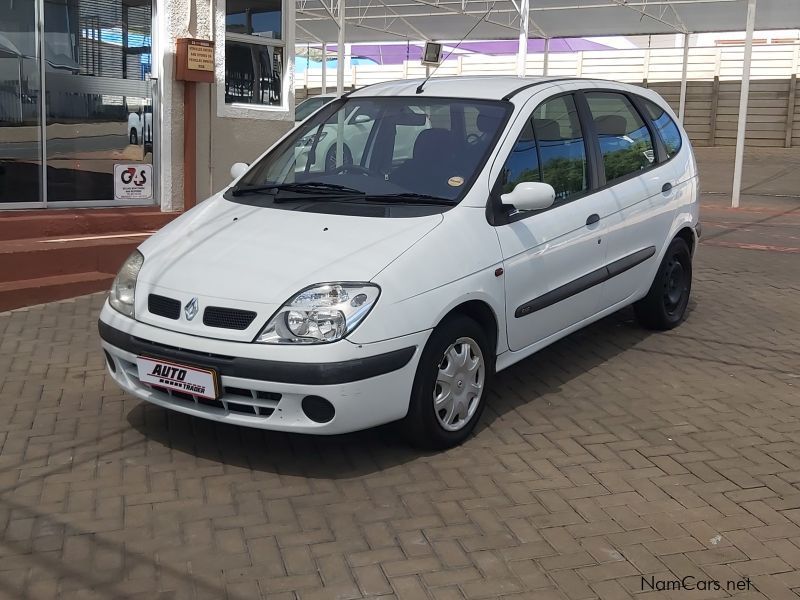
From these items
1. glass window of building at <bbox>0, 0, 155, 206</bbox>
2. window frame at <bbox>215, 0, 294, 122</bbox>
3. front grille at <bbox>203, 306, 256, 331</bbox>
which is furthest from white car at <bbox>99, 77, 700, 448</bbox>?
window frame at <bbox>215, 0, 294, 122</bbox>

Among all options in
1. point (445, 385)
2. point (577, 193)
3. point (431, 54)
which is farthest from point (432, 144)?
point (431, 54)

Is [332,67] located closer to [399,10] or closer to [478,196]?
[399,10]

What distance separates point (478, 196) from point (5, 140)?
201 inches

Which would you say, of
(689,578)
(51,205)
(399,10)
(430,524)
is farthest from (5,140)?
(399,10)

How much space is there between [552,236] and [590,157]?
0.81 meters

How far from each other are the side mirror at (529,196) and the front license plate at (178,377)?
5.78ft

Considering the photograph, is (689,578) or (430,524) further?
(430,524)

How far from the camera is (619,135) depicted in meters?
6.07

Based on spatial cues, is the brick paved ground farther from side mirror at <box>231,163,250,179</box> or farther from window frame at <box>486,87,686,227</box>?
side mirror at <box>231,163,250,179</box>

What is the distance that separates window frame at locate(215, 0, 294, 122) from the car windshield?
3913 millimetres

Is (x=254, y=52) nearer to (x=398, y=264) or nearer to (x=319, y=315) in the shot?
(x=398, y=264)

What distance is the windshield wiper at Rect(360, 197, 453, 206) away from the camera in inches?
185

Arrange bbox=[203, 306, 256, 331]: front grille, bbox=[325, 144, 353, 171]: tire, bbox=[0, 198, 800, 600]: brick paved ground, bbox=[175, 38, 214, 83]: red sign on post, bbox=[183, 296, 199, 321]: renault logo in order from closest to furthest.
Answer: bbox=[0, 198, 800, 600]: brick paved ground
bbox=[203, 306, 256, 331]: front grille
bbox=[183, 296, 199, 321]: renault logo
bbox=[325, 144, 353, 171]: tire
bbox=[175, 38, 214, 83]: red sign on post

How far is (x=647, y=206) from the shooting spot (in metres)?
6.12
